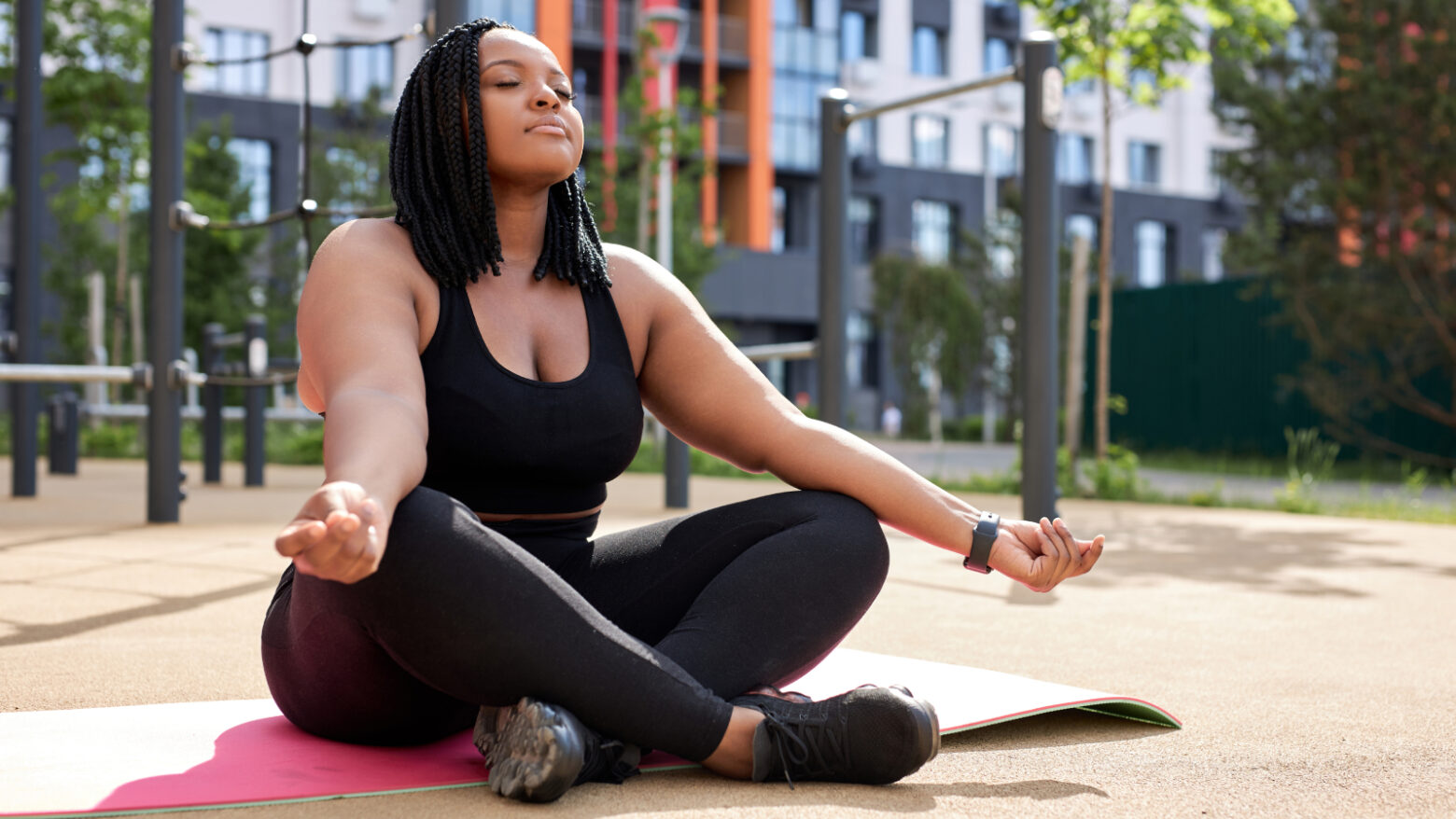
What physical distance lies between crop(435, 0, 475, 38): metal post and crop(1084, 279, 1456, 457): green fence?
9137mm

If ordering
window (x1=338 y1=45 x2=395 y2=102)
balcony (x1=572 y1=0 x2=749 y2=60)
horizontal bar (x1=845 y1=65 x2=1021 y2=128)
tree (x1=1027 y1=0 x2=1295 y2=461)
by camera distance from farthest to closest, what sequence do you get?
1. balcony (x1=572 y1=0 x2=749 y2=60)
2. window (x1=338 y1=45 x2=395 y2=102)
3. tree (x1=1027 y1=0 x2=1295 y2=461)
4. horizontal bar (x1=845 y1=65 x2=1021 y2=128)

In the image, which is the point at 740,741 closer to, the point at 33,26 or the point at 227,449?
the point at 33,26

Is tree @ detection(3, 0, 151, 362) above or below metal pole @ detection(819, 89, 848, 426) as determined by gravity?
above

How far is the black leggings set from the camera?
1.44 metres

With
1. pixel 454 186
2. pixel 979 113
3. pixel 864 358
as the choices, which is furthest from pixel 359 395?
pixel 979 113

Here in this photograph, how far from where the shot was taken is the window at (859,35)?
2684 centimetres

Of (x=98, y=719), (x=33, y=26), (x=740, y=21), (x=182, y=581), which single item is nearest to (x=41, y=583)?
(x=182, y=581)

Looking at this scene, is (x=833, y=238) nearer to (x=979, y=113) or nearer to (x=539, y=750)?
(x=539, y=750)

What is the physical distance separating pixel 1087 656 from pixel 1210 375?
11.2m

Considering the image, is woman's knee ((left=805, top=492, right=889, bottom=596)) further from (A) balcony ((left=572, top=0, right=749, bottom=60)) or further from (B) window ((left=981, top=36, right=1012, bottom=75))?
(B) window ((left=981, top=36, right=1012, bottom=75))

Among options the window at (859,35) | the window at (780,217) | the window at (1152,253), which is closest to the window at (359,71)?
the window at (780,217)

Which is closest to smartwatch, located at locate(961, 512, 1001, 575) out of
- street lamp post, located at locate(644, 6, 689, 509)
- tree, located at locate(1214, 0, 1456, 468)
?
street lamp post, located at locate(644, 6, 689, 509)

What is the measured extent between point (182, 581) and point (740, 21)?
22365 millimetres

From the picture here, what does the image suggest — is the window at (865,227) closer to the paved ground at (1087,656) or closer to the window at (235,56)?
the window at (235,56)
